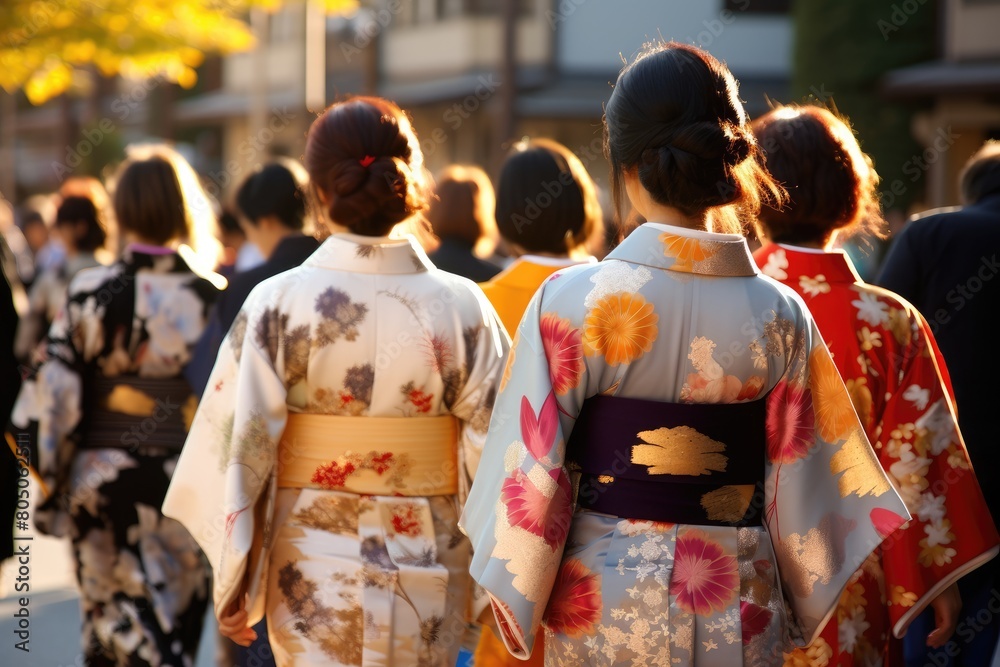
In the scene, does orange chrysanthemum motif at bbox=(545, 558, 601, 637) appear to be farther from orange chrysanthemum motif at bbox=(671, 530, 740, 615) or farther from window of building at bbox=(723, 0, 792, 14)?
window of building at bbox=(723, 0, 792, 14)

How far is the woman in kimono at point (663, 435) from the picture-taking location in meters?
2.46

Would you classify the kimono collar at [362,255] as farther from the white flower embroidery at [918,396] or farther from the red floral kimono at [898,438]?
the white flower embroidery at [918,396]

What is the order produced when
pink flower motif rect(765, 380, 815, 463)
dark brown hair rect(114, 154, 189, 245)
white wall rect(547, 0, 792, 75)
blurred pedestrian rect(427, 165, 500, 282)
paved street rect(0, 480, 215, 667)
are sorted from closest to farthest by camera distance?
1. pink flower motif rect(765, 380, 815, 463)
2. dark brown hair rect(114, 154, 189, 245)
3. blurred pedestrian rect(427, 165, 500, 282)
4. paved street rect(0, 480, 215, 667)
5. white wall rect(547, 0, 792, 75)

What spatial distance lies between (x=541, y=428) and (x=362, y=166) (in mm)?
1048

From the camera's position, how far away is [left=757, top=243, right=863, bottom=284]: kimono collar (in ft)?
10.9

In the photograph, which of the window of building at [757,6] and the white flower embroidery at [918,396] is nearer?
the white flower embroidery at [918,396]

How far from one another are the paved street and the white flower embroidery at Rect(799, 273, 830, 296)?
312 cm

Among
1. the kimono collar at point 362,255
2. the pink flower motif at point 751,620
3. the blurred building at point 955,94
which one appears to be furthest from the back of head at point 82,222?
the blurred building at point 955,94

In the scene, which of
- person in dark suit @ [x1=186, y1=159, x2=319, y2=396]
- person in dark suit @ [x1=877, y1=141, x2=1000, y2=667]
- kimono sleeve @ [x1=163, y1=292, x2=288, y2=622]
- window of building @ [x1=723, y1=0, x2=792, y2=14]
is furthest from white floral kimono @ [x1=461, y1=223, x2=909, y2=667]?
window of building @ [x1=723, y1=0, x2=792, y2=14]

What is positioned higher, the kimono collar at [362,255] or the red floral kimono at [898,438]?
the kimono collar at [362,255]

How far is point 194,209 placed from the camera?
188 inches

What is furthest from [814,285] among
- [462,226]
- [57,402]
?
[57,402]

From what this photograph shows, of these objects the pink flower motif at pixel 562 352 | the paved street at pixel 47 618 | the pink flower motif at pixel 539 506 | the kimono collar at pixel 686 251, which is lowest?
the paved street at pixel 47 618

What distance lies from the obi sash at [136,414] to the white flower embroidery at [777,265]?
88.6 inches
